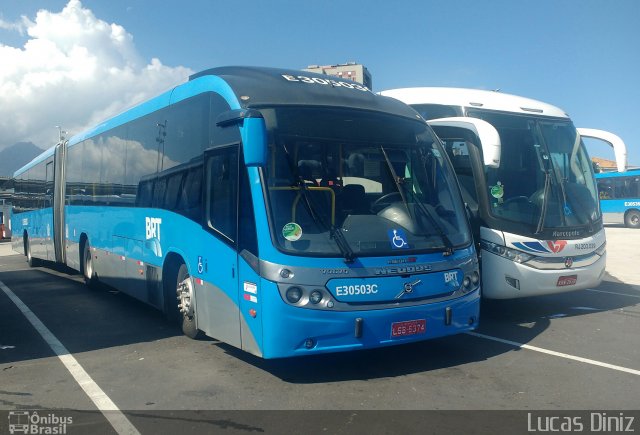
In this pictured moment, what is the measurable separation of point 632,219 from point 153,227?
34.0 meters

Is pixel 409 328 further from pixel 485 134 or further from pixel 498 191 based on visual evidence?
pixel 498 191

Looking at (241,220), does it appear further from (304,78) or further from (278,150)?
(304,78)

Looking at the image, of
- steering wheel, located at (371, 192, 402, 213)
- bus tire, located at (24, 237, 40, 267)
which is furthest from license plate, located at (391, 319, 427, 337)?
bus tire, located at (24, 237, 40, 267)

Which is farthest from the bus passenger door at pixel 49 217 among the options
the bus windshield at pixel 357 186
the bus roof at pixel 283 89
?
the bus windshield at pixel 357 186

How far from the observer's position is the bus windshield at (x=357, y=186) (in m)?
5.93

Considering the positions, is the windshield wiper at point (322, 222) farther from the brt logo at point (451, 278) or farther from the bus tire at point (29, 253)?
the bus tire at point (29, 253)

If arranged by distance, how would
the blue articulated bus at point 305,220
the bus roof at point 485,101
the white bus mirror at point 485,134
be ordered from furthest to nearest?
the bus roof at point 485,101 < the white bus mirror at point 485,134 < the blue articulated bus at point 305,220

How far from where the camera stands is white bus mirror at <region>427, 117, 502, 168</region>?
8031mm

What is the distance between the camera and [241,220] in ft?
20.2

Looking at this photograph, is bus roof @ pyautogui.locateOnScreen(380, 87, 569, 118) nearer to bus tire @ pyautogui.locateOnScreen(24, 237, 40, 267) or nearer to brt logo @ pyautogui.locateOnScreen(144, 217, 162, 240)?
brt logo @ pyautogui.locateOnScreen(144, 217, 162, 240)

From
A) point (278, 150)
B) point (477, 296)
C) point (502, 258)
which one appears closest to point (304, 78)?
point (278, 150)

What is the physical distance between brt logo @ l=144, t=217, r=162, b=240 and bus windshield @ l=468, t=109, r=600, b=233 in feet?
16.0

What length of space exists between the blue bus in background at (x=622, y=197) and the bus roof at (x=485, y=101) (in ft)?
92.1
